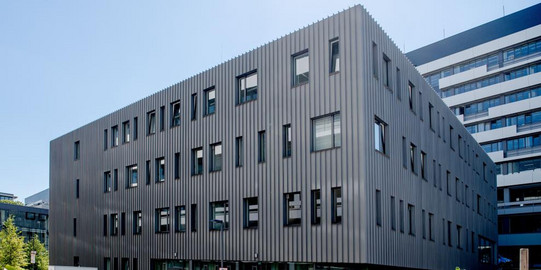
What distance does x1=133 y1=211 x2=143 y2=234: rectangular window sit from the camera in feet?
131

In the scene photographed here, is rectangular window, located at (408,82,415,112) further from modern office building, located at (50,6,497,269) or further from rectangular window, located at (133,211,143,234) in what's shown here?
rectangular window, located at (133,211,143,234)

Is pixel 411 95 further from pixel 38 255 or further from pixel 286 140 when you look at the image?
pixel 38 255

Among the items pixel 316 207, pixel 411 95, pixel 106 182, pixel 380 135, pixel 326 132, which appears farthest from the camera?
pixel 106 182

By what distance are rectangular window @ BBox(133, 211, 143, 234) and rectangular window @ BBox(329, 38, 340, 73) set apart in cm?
1898

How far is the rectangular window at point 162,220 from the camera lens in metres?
37.8

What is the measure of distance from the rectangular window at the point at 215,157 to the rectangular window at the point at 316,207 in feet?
25.8

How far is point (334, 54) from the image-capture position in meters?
28.2

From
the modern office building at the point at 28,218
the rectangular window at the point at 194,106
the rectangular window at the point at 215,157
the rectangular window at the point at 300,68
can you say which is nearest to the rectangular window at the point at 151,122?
the rectangular window at the point at 194,106

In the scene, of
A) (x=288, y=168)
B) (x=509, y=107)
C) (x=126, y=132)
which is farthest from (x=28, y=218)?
(x=288, y=168)

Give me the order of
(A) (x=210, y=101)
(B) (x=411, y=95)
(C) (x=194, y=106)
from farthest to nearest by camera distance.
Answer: (C) (x=194, y=106), (A) (x=210, y=101), (B) (x=411, y=95)

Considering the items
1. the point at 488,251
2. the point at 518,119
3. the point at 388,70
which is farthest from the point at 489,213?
the point at 388,70

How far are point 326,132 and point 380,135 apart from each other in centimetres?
280

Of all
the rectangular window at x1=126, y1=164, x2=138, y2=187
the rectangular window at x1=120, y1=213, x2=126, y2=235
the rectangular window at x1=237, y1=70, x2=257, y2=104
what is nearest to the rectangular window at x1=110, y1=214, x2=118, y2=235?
the rectangular window at x1=120, y1=213, x2=126, y2=235

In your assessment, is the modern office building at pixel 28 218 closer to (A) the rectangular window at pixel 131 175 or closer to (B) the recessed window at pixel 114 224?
(B) the recessed window at pixel 114 224
